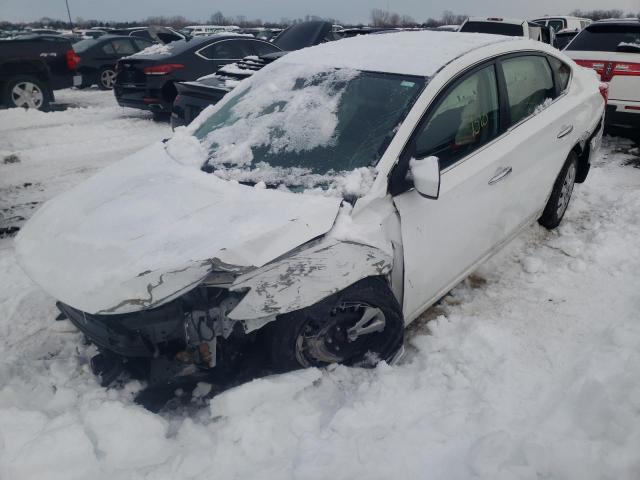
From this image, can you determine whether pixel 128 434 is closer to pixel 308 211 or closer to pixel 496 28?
pixel 308 211

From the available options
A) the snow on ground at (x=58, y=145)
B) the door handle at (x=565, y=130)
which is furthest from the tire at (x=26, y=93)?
the door handle at (x=565, y=130)

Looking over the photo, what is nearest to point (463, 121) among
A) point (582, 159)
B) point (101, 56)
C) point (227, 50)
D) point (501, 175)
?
point (501, 175)

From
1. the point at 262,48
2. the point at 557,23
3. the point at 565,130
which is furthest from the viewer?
the point at 557,23

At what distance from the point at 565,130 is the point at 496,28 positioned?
25.4 ft

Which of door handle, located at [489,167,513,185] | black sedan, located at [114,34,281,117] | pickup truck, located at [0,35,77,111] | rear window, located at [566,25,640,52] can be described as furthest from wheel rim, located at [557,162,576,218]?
pickup truck, located at [0,35,77,111]

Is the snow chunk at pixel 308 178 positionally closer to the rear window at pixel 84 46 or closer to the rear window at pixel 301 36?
the rear window at pixel 301 36

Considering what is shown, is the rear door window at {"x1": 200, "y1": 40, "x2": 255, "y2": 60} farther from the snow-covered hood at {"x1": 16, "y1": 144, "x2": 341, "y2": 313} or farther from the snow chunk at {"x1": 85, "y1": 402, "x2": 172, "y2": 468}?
the snow chunk at {"x1": 85, "y1": 402, "x2": 172, "y2": 468}

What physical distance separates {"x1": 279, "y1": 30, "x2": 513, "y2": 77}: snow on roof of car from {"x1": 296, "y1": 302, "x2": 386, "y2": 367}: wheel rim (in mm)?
1370

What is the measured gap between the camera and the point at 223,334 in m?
2.25

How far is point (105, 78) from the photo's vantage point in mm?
12586

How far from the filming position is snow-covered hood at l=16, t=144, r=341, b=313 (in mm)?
2104

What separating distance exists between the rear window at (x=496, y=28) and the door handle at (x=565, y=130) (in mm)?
7287

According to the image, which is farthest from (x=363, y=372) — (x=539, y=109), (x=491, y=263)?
(x=539, y=109)

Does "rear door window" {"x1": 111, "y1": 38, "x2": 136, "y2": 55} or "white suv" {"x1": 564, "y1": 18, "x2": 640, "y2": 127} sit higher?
"rear door window" {"x1": 111, "y1": 38, "x2": 136, "y2": 55}
